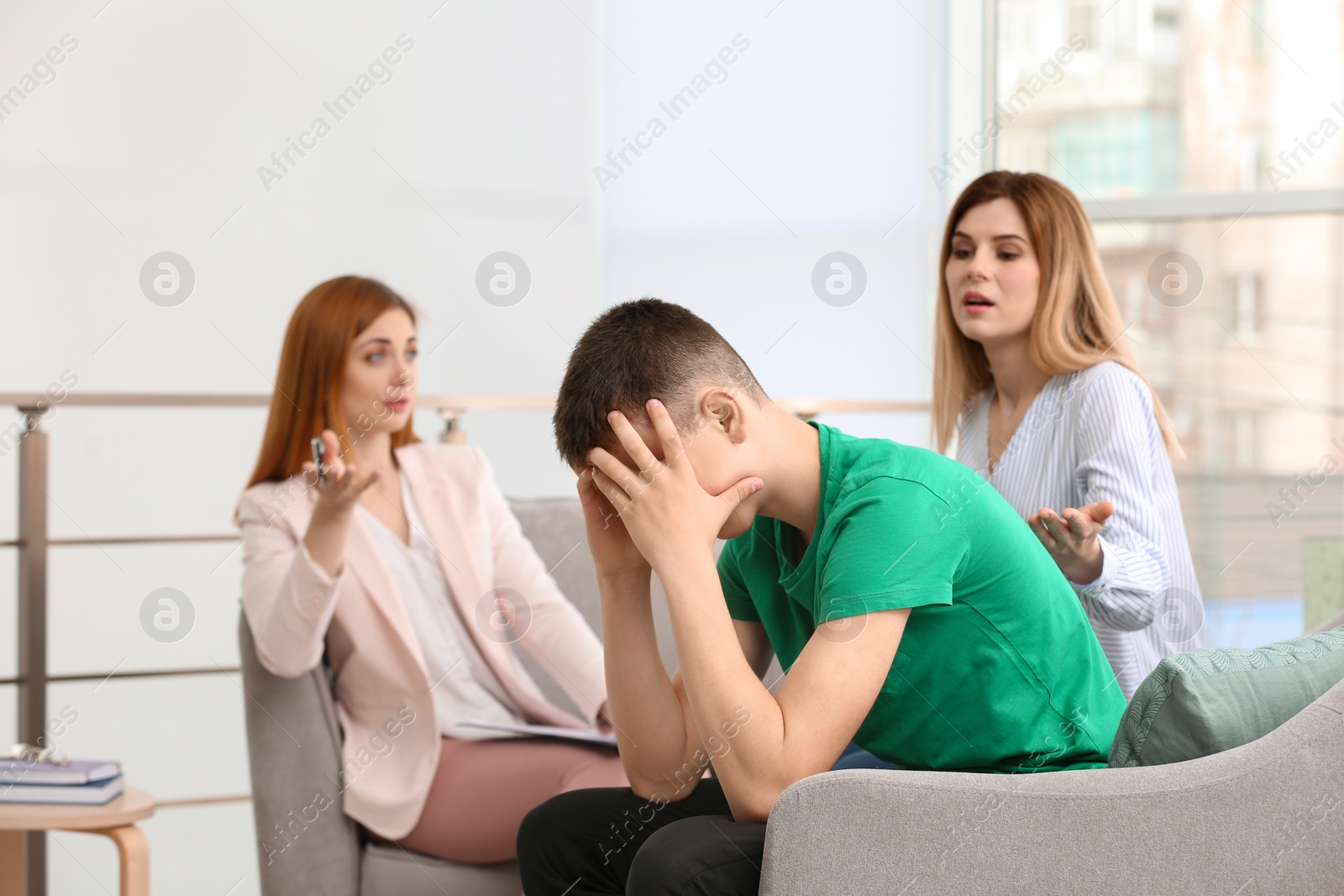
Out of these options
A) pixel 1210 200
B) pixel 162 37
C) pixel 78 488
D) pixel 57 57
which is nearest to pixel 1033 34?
Result: pixel 1210 200

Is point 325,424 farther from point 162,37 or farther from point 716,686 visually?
point 162,37

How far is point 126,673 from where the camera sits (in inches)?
90.0

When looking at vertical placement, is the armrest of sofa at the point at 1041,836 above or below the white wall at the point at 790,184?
below

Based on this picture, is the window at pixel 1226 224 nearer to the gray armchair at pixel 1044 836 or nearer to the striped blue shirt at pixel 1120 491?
the striped blue shirt at pixel 1120 491

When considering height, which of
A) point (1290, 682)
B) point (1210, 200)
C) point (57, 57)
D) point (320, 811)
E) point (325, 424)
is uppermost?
point (57, 57)

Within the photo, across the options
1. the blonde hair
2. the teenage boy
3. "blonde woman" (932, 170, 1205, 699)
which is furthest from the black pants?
the blonde hair

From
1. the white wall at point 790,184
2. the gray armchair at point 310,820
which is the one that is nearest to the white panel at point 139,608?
the white wall at point 790,184

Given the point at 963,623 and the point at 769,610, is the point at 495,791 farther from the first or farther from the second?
the point at 963,623

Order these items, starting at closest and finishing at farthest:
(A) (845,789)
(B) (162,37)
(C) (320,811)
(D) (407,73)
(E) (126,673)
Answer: (A) (845,789) → (C) (320,811) → (E) (126,673) → (B) (162,37) → (D) (407,73)

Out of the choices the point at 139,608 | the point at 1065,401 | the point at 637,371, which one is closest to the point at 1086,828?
the point at 637,371

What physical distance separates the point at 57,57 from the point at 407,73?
127 cm

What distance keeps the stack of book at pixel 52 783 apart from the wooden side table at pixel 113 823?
0.01 meters

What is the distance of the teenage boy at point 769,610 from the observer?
0.90m

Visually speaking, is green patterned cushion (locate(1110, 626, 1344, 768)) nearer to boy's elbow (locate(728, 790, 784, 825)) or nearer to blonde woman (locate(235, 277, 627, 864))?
boy's elbow (locate(728, 790, 784, 825))
